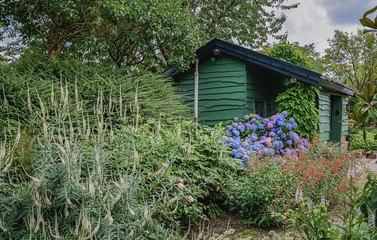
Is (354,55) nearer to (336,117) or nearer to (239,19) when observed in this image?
(239,19)

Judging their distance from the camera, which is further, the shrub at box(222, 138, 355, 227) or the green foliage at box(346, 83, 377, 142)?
the shrub at box(222, 138, 355, 227)

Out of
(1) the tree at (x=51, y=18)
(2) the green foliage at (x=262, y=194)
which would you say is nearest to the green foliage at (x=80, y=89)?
(1) the tree at (x=51, y=18)

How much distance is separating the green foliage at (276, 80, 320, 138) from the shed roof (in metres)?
0.40

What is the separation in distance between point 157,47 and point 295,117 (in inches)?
171

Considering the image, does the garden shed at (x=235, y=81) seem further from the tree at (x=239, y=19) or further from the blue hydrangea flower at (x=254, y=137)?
the tree at (x=239, y=19)

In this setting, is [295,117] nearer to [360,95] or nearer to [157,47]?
[157,47]

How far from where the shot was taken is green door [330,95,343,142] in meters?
10.7

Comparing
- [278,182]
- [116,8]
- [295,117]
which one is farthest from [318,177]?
[116,8]

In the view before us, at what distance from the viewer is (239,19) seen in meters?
16.0

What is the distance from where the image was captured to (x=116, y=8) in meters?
6.09

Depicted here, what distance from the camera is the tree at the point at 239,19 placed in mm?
14727

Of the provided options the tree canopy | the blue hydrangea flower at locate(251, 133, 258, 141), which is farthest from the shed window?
the tree canopy

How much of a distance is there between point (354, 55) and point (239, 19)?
1265 centimetres

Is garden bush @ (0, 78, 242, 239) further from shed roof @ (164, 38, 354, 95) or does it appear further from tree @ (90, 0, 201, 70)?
shed roof @ (164, 38, 354, 95)
